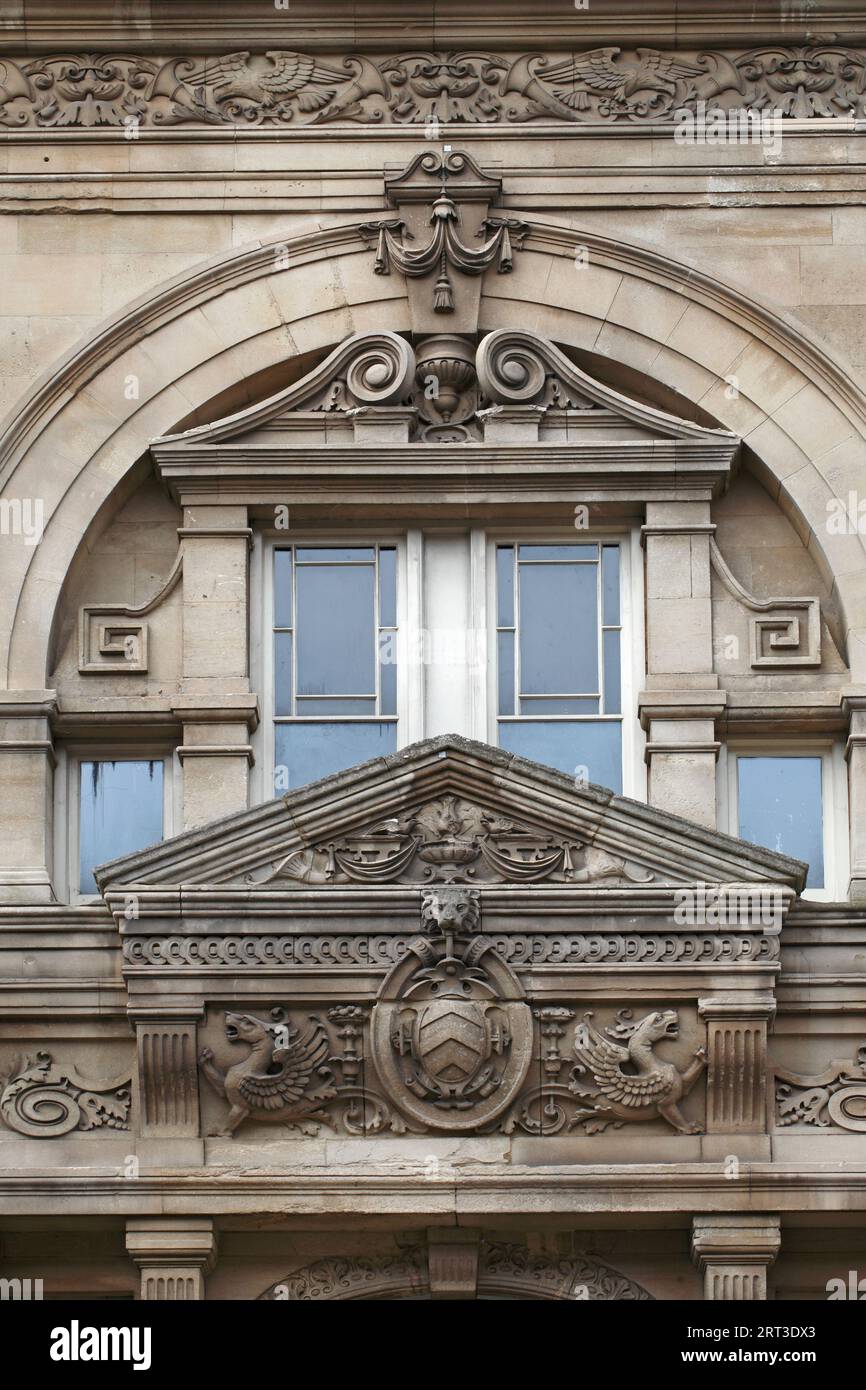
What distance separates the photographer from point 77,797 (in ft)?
75.4

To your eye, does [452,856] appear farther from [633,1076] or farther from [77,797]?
[77,797]

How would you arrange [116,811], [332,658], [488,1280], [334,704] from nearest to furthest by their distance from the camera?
[488,1280], [116,811], [334,704], [332,658]

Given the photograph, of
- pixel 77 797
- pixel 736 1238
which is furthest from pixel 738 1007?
pixel 77 797

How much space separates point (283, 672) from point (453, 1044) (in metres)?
3.20

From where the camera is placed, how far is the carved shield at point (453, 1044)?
21312 mm

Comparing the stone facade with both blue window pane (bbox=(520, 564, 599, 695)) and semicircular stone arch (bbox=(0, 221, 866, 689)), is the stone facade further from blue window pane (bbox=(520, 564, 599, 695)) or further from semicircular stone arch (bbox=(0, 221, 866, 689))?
blue window pane (bbox=(520, 564, 599, 695))

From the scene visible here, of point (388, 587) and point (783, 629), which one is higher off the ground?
point (388, 587)

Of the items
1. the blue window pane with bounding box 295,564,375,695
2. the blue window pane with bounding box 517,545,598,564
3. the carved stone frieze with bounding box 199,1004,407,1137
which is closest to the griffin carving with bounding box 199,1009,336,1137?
the carved stone frieze with bounding box 199,1004,407,1137

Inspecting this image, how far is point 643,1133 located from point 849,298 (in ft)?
19.7

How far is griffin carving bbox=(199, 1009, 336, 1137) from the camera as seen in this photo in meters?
21.4

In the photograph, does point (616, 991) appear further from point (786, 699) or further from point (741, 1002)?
point (786, 699)

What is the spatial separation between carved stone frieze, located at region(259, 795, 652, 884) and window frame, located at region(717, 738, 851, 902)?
1462 mm

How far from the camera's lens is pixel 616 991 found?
21.5m

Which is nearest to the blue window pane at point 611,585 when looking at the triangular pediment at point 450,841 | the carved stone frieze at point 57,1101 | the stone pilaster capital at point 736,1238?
the triangular pediment at point 450,841
